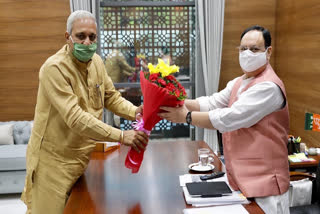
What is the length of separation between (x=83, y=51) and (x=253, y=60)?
0.98 meters

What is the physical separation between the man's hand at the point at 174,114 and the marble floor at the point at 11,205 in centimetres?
252

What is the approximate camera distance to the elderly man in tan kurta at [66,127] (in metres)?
1.85

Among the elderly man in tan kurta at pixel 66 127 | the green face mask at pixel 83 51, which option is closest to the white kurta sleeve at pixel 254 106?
the elderly man in tan kurta at pixel 66 127

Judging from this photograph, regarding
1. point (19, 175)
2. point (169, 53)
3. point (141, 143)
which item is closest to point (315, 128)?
point (169, 53)

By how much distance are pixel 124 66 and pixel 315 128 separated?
271 cm

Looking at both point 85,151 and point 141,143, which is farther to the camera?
point 85,151

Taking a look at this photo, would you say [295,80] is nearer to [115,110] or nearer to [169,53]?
[169,53]

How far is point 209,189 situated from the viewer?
1620 millimetres

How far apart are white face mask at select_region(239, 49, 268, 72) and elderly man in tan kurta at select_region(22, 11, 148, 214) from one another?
68cm

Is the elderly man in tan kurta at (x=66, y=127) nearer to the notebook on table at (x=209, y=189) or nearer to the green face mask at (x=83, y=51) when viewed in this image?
the green face mask at (x=83, y=51)

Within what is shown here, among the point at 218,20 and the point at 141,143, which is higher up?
the point at 218,20

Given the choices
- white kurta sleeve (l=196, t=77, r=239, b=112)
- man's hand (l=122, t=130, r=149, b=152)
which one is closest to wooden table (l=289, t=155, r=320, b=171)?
white kurta sleeve (l=196, t=77, r=239, b=112)

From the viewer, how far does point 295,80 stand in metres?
4.12

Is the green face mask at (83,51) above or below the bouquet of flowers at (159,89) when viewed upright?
above
